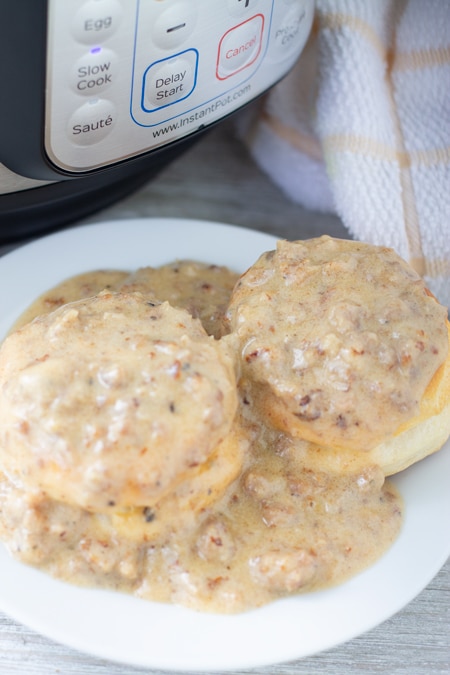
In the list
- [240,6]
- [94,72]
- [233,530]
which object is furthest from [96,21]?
[233,530]

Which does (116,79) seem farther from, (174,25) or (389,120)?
(389,120)

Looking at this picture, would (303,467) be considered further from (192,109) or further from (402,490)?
(192,109)

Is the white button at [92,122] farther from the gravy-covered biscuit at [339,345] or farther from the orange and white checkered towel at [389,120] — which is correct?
the orange and white checkered towel at [389,120]

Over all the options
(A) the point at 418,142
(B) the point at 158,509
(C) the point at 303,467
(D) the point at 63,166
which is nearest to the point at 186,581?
(B) the point at 158,509

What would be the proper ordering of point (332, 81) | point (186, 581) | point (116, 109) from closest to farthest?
1. point (186, 581)
2. point (116, 109)
3. point (332, 81)

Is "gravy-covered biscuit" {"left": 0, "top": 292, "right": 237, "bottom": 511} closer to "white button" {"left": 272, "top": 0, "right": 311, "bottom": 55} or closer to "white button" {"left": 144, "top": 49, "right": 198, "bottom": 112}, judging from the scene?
"white button" {"left": 144, "top": 49, "right": 198, "bottom": 112}
